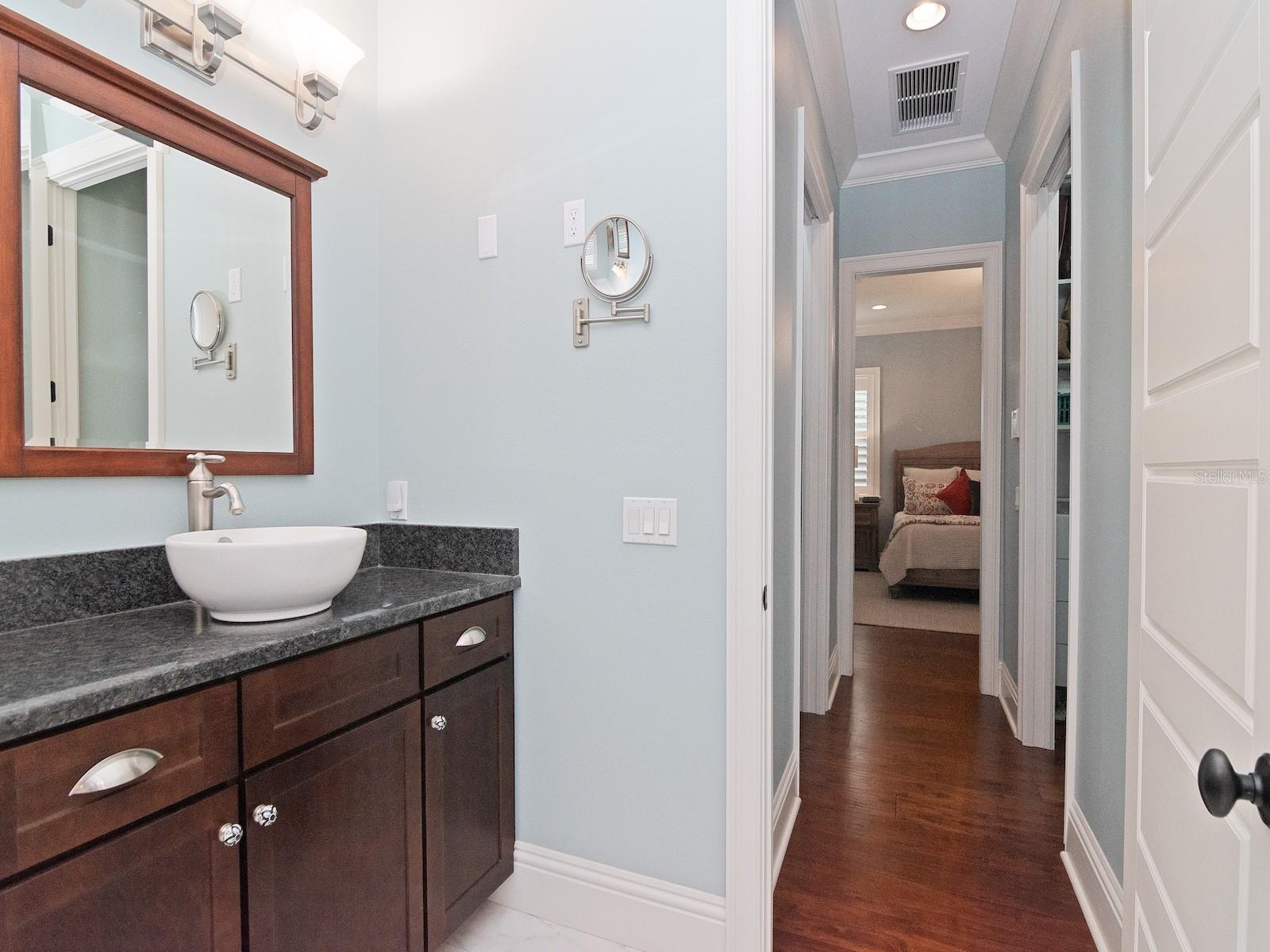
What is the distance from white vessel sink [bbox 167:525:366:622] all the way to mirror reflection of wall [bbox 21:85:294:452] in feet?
1.13

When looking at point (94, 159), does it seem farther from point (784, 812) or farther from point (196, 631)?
point (784, 812)

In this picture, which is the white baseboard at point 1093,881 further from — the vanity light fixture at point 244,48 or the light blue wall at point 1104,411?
the vanity light fixture at point 244,48

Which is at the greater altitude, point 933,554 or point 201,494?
point 201,494

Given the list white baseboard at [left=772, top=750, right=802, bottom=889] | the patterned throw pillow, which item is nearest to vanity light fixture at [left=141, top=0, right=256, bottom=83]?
white baseboard at [left=772, top=750, right=802, bottom=889]

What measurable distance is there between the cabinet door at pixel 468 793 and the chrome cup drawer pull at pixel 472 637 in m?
0.08

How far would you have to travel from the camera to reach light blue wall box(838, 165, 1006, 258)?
11.3 ft

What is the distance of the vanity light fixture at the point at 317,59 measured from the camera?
5.34ft

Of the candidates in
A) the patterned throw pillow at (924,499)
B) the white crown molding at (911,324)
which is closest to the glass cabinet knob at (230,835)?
the patterned throw pillow at (924,499)

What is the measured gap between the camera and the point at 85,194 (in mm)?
1320

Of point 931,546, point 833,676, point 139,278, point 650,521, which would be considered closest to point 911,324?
point 931,546

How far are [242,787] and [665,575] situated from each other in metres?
0.93

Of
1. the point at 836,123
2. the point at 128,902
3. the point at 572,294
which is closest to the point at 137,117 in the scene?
the point at 572,294

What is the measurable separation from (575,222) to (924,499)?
5947mm

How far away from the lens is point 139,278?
4.67ft
